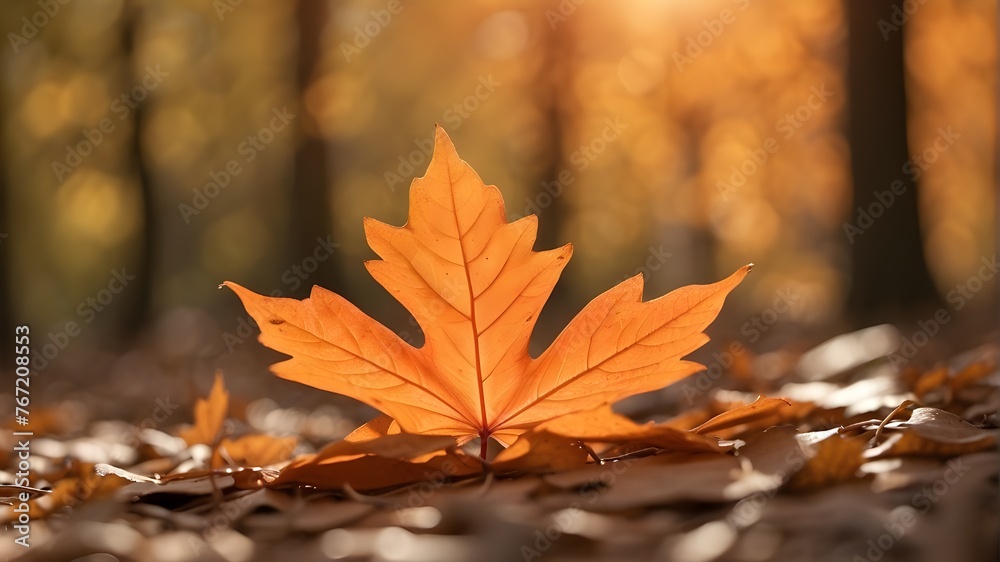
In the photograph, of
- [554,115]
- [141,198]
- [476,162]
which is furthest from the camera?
[476,162]

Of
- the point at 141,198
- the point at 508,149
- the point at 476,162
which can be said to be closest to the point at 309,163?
the point at 141,198

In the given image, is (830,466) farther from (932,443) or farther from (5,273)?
(5,273)

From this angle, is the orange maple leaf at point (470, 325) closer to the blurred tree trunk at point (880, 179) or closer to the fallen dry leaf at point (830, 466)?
the fallen dry leaf at point (830, 466)

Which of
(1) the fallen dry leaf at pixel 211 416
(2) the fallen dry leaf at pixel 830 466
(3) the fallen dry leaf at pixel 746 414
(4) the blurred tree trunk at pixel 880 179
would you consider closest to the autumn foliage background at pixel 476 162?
(4) the blurred tree trunk at pixel 880 179

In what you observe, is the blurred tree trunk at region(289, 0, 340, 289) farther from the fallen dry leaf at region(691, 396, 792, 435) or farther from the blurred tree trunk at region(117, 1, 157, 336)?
the fallen dry leaf at region(691, 396, 792, 435)

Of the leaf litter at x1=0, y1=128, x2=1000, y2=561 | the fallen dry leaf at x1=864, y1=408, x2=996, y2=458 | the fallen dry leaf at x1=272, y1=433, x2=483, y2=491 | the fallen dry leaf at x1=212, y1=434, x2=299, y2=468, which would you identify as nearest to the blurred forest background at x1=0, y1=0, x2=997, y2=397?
the fallen dry leaf at x1=212, y1=434, x2=299, y2=468
